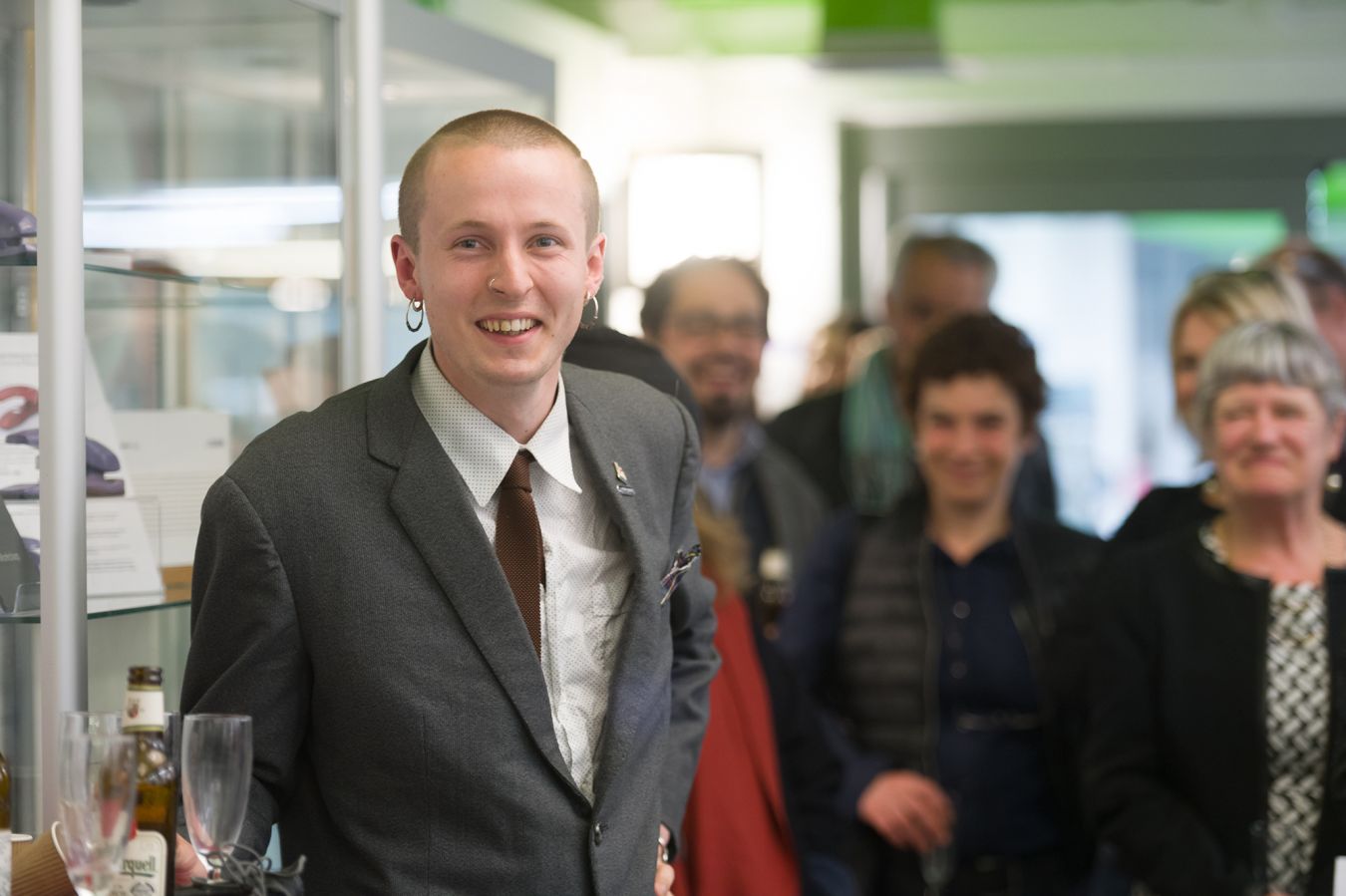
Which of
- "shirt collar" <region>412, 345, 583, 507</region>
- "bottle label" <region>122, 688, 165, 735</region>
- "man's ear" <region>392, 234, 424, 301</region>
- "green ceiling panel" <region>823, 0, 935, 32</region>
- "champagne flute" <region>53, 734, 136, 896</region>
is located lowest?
"champagne flute" <region>53, 734, 136, 896</region>

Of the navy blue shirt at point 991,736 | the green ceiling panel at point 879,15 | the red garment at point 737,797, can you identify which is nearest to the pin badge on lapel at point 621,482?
the red garment at point 737,797

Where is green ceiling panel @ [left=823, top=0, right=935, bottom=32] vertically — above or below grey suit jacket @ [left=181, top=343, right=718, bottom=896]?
above

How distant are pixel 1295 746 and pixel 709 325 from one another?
1585mm

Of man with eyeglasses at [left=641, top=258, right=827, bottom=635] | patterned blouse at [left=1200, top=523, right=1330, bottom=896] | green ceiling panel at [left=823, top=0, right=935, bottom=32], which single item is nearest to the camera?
patterned blouse at [left=1200, top=523, right=1330, bottom=896]

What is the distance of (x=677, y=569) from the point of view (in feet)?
7.02

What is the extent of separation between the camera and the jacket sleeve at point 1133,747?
280 cm

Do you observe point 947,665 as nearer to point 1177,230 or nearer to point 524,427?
point 524,427

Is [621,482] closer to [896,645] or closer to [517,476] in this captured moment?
[517,476]

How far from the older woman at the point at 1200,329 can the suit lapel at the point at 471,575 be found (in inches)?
72.0

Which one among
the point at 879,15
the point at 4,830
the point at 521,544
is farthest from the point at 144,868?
the point at 879,15

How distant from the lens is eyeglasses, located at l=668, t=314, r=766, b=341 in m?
3.82

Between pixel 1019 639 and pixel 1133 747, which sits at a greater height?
pixel 1019 639

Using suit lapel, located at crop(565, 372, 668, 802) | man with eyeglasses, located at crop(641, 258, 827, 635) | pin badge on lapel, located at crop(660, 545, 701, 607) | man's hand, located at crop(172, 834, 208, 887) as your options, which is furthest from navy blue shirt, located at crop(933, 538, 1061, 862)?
man's hand, located at crop(172, 834, 208, 887)

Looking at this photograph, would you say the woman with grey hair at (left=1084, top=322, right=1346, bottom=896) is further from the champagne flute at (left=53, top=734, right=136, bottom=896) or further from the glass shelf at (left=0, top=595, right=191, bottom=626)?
the champagne flute at (left=53, top=734, right=136, bottom=896)
